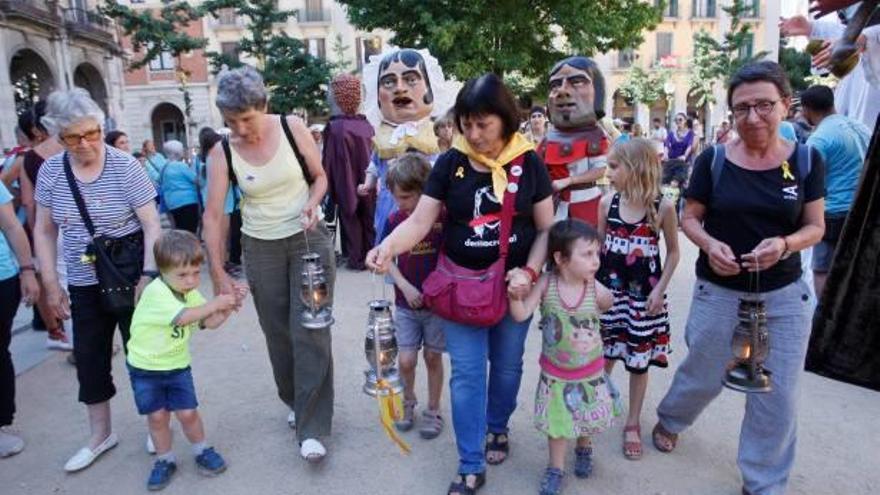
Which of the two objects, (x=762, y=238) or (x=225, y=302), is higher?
(x=762, y=238)

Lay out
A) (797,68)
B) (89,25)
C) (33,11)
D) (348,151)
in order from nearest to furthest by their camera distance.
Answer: (348,151)
(33,11)
(89,25)
(797,68)

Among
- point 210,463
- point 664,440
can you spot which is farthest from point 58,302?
point 664,440

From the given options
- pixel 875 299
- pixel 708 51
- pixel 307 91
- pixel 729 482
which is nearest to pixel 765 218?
pixel 875 299

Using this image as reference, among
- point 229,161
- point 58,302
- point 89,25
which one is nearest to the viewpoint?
point 229,161

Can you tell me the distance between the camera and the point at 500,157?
267 cm

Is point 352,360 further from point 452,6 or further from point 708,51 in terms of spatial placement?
point 708,51

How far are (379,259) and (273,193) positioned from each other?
2.99 feet

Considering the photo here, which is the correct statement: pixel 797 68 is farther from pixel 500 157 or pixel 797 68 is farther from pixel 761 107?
pixel 500 157

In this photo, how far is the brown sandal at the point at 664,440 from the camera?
10.4 feet

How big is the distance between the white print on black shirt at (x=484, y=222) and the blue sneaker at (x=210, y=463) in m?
1.84

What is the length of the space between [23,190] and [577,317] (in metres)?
4.17

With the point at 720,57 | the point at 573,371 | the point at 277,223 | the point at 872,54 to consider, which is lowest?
the point at 573,371

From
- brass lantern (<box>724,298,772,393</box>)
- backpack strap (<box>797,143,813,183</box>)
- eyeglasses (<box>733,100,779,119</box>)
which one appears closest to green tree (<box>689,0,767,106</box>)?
backpack strap (<box>797,143,813,183</box>)

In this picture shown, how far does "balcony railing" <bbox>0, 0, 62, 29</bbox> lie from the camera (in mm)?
18438
